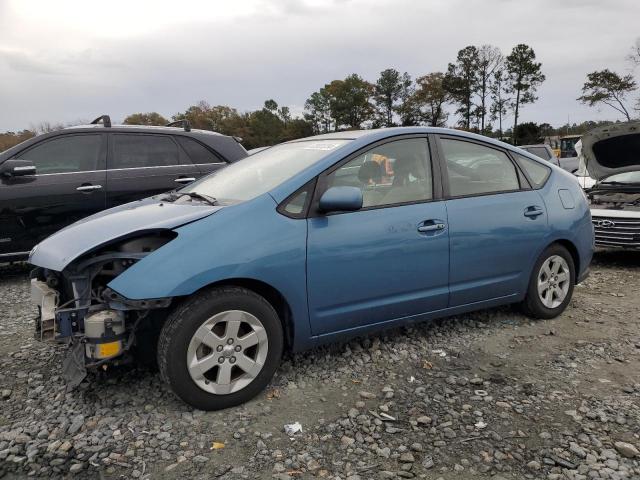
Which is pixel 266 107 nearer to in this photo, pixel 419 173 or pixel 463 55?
pixel 463 55

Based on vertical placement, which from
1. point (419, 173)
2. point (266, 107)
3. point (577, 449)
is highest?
point (266, 107)

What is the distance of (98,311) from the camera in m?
2.68

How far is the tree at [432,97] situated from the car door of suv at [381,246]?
58510 mm

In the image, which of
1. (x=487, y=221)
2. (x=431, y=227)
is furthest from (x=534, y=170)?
(x=431, y=227)

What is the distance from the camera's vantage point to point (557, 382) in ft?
10.4

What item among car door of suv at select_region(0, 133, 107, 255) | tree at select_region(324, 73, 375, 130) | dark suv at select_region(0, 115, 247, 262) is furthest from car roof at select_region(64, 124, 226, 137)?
tree at select_region(324, 73, 375, 130)

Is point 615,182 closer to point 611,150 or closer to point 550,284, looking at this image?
point 611,150

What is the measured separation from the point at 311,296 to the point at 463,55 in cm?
5734

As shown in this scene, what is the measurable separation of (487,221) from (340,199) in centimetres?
133

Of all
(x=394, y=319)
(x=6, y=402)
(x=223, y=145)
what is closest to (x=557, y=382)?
(x=394, y=319)

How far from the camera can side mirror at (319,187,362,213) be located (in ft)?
9.73

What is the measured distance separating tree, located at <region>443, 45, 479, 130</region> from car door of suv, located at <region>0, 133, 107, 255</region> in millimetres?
52705

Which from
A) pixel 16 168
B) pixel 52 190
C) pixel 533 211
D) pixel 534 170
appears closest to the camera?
pixel 533 211

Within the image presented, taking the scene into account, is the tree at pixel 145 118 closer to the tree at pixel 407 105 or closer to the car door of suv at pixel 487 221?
the tree at pixel 407 105
